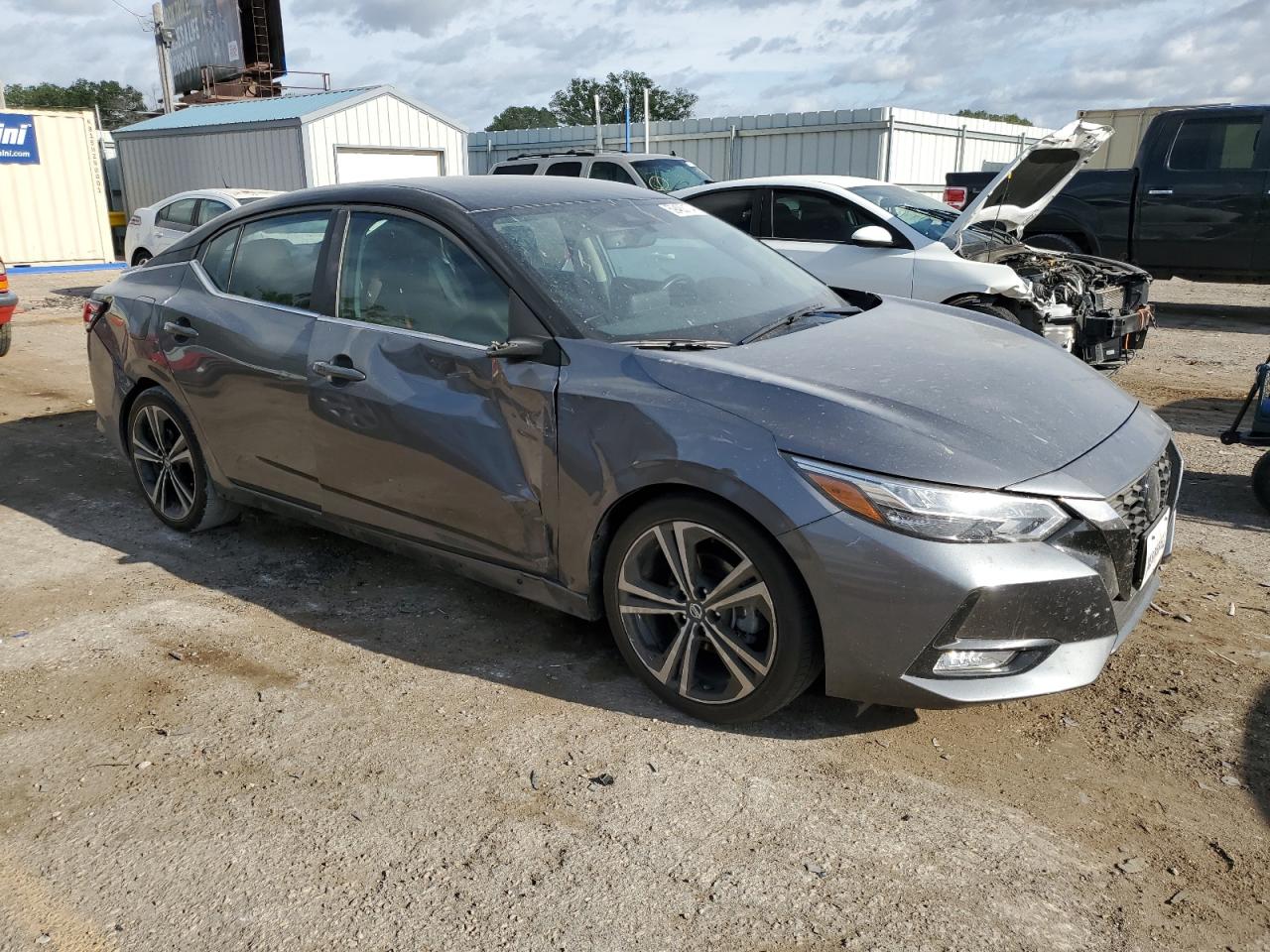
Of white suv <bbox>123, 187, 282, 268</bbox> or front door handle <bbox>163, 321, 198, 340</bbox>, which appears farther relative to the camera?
white suv <bbox>123, 187, 282, 268</bbox>

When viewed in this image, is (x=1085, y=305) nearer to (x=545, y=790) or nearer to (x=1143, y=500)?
(x=1143, y=500)

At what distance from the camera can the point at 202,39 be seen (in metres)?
41.8

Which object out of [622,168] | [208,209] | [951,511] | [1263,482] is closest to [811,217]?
[1263,482]

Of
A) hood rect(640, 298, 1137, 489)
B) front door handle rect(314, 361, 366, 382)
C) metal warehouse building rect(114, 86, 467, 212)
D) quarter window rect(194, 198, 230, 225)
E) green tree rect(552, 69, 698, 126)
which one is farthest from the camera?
green tree rect(552, 69, 698, 126)

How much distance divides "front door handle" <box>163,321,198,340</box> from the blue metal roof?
15810 mm

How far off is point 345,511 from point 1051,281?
234 inches

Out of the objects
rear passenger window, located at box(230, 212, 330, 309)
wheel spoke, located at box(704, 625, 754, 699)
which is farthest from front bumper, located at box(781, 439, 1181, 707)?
rear passenger window, located at box(230, 212, 330, 309)

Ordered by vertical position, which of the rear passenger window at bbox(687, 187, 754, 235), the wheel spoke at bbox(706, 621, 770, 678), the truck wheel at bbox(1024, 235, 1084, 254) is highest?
the rear passenger window at bbox(687, 187, 754, 235)

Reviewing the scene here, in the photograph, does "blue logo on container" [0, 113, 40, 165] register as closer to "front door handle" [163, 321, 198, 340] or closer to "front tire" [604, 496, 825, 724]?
"front door handle" [163, 321, 198, 340]

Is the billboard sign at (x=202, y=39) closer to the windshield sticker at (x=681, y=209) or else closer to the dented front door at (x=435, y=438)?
the windshield sticker at (x=681, y=209)

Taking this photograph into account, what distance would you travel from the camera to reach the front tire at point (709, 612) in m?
3.06

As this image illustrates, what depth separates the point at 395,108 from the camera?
67.4 ft

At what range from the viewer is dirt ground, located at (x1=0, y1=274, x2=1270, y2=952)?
99.6 inches

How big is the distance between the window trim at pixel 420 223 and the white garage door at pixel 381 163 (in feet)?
53.6
